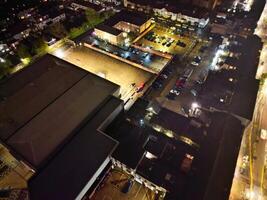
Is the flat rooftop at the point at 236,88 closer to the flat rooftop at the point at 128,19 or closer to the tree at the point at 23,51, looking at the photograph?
the flat rooftop at the point at 128,19

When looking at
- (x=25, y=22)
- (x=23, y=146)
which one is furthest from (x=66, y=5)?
(x=23, y=146)

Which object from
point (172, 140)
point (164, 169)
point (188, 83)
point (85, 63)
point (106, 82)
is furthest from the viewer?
point (85, 63)

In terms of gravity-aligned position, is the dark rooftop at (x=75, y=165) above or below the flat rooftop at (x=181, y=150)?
below

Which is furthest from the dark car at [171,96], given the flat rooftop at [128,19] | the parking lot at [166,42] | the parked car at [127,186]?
the flat rooftop at [128,19]

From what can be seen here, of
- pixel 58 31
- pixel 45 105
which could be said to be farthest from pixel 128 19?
pixel 45 105

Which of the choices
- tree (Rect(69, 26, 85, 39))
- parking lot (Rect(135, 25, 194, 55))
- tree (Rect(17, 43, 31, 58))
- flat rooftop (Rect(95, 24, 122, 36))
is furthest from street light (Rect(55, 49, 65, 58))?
parking lot (Rect(135, 25, 194, 55))

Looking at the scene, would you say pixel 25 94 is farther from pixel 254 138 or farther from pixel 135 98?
pixel 254 138

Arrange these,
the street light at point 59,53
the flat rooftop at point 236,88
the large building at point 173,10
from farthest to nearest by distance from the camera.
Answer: the large building at point 173,10, the street light at point 59,53, the flat rooftop at point 236,88

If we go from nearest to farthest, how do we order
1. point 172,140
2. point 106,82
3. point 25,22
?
point 172,140
point 106,82
point 25,22
